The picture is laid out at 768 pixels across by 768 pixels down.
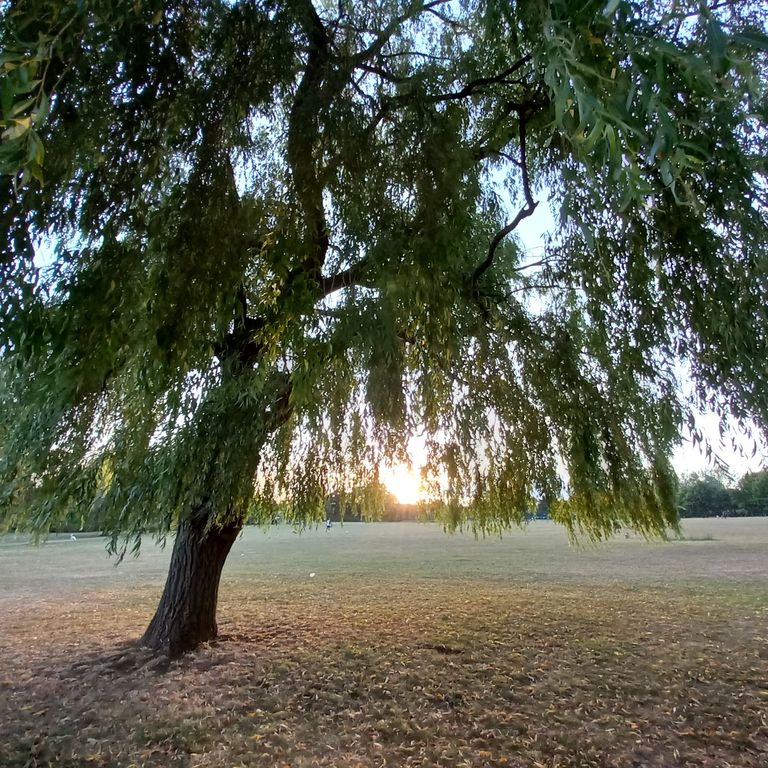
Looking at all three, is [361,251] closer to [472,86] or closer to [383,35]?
[472,86]

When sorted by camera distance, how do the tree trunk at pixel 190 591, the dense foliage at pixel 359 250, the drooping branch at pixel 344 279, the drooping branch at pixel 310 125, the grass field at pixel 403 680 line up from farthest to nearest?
the tree trunk at pixel 190 591 < the grass field at pixel 403 680 < the drooping branch at pixel 344 279 < the drooping branch at pixel 310 125 < the dense foliage at pixel 359 250

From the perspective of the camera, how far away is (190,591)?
4180 mm

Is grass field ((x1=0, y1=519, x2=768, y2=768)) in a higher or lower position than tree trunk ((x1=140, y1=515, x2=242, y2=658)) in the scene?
lower

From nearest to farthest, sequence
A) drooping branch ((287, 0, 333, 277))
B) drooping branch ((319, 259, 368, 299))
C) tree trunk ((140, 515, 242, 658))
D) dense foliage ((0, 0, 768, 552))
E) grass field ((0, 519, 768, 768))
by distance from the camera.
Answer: dense foliage ((0, 0, 768, 552)) → drooping branch ((287, 0, 333, 277)) → drooping branch ((319, 259, 368, 299)) → grass field ((0, 519, 768, 768)) → tree trunk ((140, 515, 242, 658))

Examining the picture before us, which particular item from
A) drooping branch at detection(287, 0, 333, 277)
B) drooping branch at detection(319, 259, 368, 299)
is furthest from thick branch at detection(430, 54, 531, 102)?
drooping branch at detection(319, 259, 368, 299)

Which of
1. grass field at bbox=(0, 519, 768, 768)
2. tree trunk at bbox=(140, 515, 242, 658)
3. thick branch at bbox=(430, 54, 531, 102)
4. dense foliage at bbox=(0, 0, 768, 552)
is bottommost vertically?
grass field at bbox=(0, 519, 768, 768)

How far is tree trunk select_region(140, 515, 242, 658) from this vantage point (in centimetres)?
411

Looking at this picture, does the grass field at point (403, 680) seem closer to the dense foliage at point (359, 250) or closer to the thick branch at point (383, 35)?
the dense foliage at point (359, 250)

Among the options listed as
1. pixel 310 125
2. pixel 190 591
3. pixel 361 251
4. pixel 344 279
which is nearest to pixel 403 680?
pixel 190 591

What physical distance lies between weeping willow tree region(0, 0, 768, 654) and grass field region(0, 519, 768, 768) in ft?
3.40

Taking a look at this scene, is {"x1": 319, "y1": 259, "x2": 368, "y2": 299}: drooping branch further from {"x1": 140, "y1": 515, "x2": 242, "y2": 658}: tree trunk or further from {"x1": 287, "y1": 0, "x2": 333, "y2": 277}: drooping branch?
{"x1": 140, "y1": 515, "x2": 242, "y2": 658}: tree trunk

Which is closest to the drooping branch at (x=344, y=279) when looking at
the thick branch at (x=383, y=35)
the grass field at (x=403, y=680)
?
the thick branch at (x=383, y=35)

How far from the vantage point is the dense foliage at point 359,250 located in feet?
3.86

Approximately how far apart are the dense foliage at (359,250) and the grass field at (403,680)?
106 centimetres
